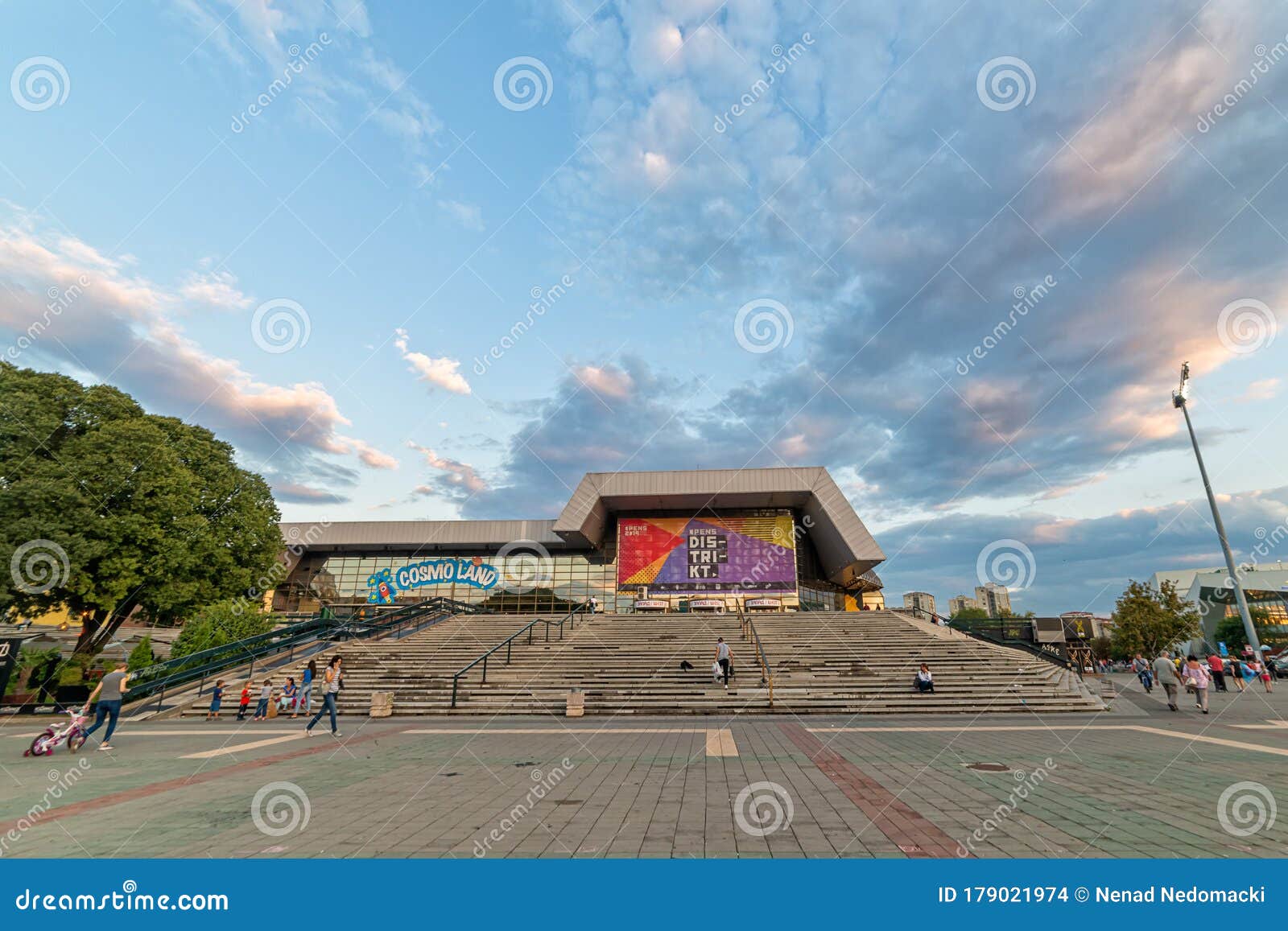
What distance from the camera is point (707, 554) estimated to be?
124 ft

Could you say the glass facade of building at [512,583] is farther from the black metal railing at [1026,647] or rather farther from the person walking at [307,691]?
the person walking at [307,691]

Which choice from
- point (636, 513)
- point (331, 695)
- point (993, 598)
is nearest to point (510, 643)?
point (331, 695)

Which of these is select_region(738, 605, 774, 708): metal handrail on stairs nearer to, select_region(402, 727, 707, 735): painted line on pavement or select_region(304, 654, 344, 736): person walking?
select_region(402, 727, 707, 735): painted line on pavement

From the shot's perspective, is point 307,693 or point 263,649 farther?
Result: point 263,649

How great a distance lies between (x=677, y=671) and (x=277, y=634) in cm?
1511

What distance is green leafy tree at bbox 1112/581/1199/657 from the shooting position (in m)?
36.7

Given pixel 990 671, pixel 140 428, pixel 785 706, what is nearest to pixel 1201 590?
pixel 990 671

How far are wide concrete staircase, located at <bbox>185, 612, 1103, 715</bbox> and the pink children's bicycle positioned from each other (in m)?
5.51

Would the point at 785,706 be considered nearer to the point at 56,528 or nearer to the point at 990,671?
the point at 990,671

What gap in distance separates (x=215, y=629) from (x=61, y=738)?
1109 centimetres

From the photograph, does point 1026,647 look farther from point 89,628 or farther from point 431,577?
point 89,628

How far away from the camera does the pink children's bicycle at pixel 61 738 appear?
10.4m

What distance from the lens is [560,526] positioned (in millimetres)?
35219

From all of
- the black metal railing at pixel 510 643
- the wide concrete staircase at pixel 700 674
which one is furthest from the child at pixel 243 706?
the black metal railing at pixel 510 643
